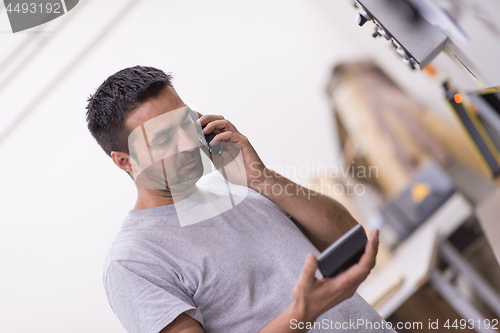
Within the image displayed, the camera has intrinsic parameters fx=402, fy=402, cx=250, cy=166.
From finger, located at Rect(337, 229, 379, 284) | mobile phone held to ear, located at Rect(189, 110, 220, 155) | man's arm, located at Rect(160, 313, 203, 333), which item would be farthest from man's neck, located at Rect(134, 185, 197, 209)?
finger, located at Rect(337, 229, 379, 284)

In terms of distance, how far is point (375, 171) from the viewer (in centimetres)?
204

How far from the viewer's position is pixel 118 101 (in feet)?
2.21

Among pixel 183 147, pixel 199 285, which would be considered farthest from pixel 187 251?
pixel 183 147

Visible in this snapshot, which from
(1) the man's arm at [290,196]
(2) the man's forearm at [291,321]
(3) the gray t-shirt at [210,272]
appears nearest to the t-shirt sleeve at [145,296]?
(3) the gray t-shirt at [210,272]

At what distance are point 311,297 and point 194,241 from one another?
23 cm

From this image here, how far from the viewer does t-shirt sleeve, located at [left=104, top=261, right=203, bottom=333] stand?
61cm

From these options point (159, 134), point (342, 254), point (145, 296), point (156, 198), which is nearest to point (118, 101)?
point (159, 134)

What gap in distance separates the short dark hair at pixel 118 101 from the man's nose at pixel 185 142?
0.08m

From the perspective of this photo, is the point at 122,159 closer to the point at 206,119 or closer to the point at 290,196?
the point at 206,119

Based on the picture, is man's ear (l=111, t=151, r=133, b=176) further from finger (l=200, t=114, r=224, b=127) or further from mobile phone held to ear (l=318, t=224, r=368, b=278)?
mobile phone held to ear (l=318, t=224, r=368, b=278)

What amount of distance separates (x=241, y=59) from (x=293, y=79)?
47 centimetres

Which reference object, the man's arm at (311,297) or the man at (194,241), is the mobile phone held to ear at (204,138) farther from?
the man's arm at (311,297)

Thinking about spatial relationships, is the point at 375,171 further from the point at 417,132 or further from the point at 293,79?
the point at 293,79

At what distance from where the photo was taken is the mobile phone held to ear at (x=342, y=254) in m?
0.61
